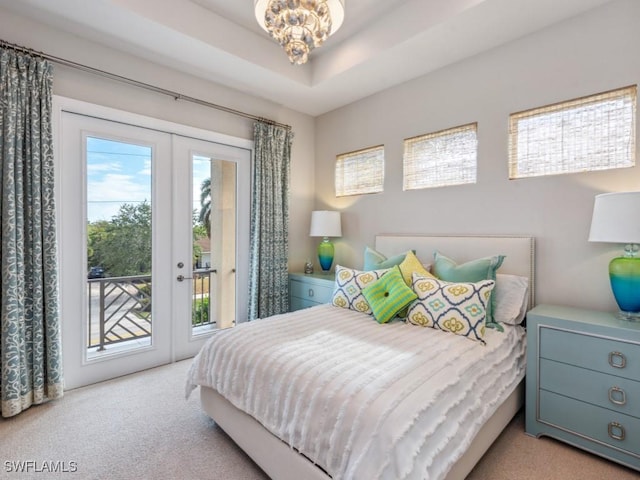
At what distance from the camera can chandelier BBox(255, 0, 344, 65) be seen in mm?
1545

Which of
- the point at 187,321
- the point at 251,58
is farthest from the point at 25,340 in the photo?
the point at 251,58

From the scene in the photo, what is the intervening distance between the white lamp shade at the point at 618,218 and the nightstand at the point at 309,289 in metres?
2.13

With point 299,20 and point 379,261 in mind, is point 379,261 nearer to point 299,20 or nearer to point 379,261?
point 379,261

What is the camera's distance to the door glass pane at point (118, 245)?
8.57 ft

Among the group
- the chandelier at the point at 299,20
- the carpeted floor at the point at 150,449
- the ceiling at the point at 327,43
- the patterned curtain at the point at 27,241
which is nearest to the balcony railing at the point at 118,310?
the patterned curtain at the point at 27,241

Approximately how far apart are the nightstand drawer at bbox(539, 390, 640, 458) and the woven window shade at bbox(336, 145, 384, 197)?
7.58 ft

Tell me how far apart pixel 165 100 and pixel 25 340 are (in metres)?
2.20

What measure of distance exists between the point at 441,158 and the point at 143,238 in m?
2.85

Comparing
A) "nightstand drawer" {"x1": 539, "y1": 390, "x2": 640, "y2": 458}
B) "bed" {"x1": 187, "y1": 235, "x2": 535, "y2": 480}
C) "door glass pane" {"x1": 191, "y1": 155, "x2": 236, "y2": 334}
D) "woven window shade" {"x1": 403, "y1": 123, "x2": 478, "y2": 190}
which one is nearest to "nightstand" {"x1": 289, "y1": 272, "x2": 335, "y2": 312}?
"door glass pane" {"x1": 191, "y1": 155, "x2": 236, "y2": 334}

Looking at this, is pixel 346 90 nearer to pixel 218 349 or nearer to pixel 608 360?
pixel 218 349

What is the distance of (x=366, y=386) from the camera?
1319mm

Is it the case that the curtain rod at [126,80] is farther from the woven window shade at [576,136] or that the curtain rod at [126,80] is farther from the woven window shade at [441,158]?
the woven window shade at [576,136]

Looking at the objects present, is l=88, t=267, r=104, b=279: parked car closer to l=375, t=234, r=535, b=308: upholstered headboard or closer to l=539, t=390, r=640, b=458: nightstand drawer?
l=375, t=234, r=535, b=308: upholstered headboard

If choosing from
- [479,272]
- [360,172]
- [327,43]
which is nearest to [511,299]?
[479,272]
